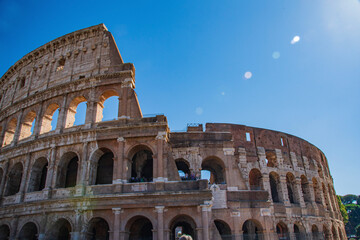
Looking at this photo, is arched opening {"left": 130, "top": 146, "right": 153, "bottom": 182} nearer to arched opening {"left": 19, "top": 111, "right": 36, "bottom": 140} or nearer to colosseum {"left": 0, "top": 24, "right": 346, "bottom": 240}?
colosseum {"left": 0, "top": 24, "right": 346, "bottom": 240}

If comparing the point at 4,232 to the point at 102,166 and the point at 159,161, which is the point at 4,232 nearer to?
the point at 102,166

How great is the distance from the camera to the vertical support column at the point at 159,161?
14352mm

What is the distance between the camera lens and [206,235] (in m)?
13.0

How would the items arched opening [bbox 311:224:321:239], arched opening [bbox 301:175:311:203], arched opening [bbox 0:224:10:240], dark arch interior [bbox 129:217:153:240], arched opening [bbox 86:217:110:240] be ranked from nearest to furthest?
dark arch interior [bbox 129:217:153:240] < arched opening [bbox 86:217:110:240] < arched opening [bbox 0:224:10:240] < arched opening [bbox 311:224:321:239] < arched opening [bbox 301:175:311:203]

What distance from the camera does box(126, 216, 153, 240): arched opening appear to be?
15.1 m

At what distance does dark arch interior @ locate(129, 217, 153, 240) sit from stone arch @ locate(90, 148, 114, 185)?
2.97 metres

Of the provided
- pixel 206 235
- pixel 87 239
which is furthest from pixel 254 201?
pixel 87 239

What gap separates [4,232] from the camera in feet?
57.2

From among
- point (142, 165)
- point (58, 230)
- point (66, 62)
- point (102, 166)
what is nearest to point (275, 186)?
point (142, 165)

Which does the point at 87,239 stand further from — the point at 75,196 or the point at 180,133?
the point at 180,133

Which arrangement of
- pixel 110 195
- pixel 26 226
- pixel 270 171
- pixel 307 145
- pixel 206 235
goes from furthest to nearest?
1. pixel 307 145
2. pixel 270 171
3. pixel 26 226
4. pixel 110 195
5. pixel 206 235

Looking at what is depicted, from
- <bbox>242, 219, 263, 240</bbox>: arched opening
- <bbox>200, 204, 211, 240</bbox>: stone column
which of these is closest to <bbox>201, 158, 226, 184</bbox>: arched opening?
<bbox>242, 219, 263, 240</bbox>: arched opening

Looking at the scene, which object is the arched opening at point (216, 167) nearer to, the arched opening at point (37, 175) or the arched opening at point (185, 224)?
the arched opening at point (185, 224)

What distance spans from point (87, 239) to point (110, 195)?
2676 millimetres
